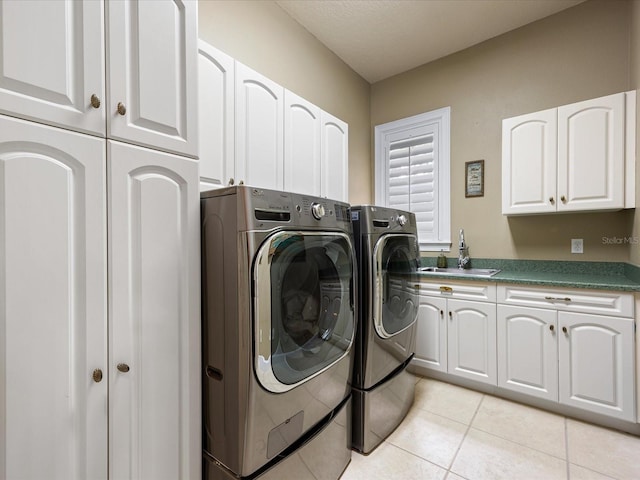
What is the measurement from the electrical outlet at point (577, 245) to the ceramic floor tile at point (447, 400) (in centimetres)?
136

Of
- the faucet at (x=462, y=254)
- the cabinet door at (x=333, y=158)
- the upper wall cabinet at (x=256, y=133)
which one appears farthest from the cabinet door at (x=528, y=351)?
the upper wall cabinet at (x=256, y=133)

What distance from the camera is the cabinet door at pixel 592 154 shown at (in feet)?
6.73

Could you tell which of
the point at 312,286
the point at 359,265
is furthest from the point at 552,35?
the point at 312,286

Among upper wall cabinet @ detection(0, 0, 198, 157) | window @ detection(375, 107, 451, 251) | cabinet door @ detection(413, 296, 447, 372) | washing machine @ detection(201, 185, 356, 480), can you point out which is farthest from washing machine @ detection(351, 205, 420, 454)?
window @ detection(375, 107, 451, 251)

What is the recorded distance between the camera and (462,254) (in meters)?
2.88

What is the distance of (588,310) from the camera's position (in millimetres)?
1921

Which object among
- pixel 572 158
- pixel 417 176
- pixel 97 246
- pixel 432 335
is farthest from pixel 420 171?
pixel 97 246

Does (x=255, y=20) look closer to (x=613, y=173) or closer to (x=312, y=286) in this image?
(x=312, y=286)

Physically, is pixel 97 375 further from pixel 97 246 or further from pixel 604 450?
pixel 604 450

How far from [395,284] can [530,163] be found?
151 centimetres

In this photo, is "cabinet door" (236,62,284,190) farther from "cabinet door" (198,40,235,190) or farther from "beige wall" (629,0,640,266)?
"beige wall" (629,0,640,266)

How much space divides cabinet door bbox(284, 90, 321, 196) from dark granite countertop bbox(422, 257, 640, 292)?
4.16ft

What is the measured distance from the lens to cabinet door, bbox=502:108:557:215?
7.43 feet

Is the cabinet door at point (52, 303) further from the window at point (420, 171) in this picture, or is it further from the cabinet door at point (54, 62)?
the window at point (420, 171)
